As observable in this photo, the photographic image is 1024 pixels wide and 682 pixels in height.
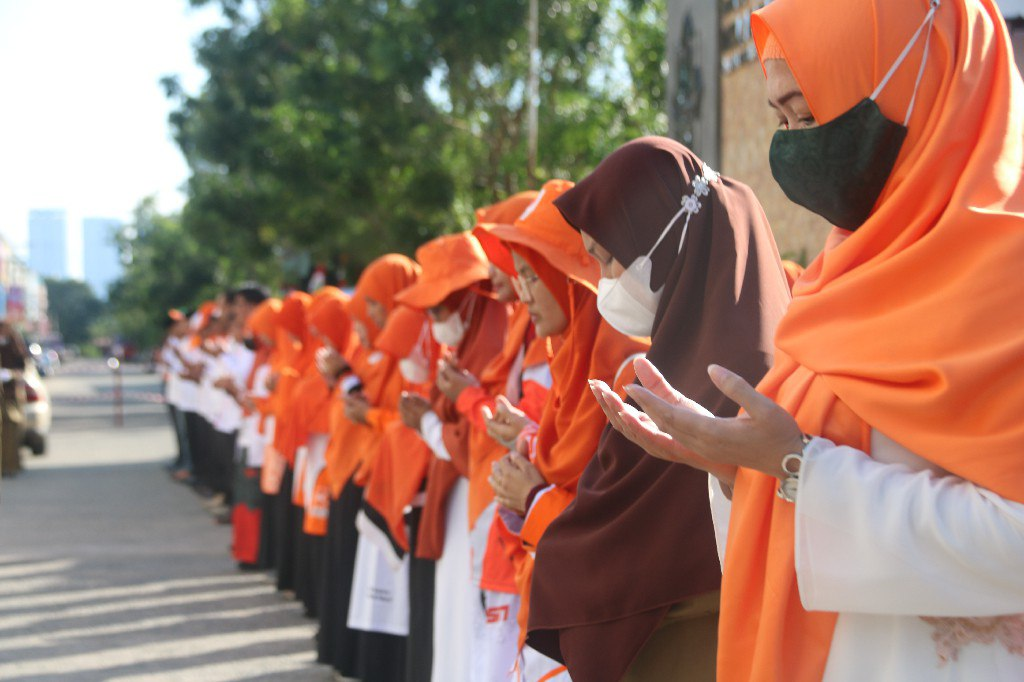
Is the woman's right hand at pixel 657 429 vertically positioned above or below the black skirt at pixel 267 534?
above

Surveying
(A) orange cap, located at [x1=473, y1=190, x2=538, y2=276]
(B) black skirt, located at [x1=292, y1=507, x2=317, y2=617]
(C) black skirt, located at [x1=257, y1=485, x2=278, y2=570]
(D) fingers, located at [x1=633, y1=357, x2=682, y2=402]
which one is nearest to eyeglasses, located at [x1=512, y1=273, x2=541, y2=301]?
(A) orange cap, located at [x1=473, y1=190, x2=538, y2=276]

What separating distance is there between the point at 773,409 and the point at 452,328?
3.46 meters

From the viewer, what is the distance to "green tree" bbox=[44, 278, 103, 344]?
142 metres

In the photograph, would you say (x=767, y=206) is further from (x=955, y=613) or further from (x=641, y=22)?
(x=641, y=22)

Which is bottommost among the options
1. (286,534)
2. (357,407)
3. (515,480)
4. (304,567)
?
(304,567)

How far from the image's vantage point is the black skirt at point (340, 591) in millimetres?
6523

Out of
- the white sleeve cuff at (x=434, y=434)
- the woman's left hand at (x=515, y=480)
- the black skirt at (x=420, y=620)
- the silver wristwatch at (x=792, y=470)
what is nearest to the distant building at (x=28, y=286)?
the black skirt at (x=420, y=620)

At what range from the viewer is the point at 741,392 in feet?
5.91

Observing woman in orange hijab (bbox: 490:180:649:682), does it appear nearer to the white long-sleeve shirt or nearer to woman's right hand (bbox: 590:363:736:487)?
woman's right hand (bbox: 590:363:736:487)

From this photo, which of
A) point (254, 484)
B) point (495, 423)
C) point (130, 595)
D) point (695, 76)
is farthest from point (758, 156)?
point (130, 595)

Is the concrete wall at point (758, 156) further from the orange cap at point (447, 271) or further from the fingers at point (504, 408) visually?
the fingers at point (504, 408)

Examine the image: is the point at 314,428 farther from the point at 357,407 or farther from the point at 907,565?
the point at 907,565

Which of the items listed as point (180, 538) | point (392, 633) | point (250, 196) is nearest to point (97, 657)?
point (392, 633)

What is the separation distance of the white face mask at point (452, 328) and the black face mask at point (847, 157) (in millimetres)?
3180
